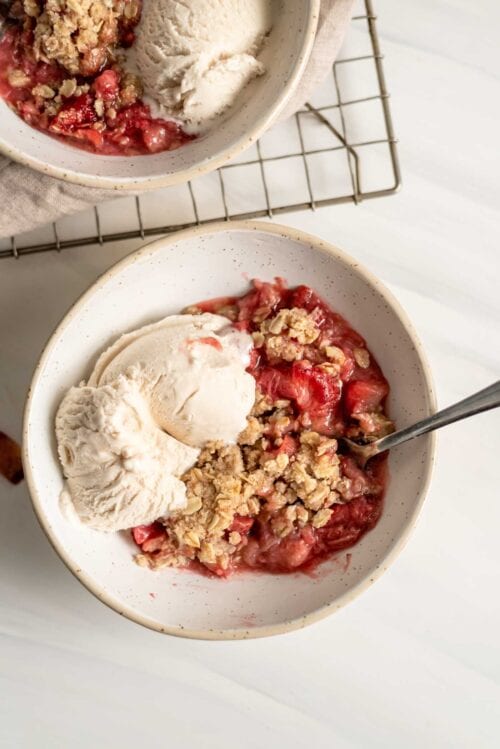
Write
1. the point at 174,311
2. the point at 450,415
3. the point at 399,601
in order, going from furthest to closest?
the point at 399,601 < the point at 174,311 < the point at 450,415

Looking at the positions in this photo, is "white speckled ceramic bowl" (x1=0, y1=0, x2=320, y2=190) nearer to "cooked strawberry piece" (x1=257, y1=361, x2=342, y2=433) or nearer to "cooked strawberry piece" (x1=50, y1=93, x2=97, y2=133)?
"cooked strawberry piece" (x1=50, y1=93, x2=97, y2=133)

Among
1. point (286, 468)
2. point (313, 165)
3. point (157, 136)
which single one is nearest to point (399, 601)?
point (286, 468)

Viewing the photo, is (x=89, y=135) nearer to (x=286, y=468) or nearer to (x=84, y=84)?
(x=84, y=84)

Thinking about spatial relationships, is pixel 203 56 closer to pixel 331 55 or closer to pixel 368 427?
pixel 331 55

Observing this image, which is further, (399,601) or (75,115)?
(399,601)

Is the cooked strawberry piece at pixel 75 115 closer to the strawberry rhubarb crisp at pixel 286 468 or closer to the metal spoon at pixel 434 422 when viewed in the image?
the strawberry rhubarb crisp at pixel 286 468

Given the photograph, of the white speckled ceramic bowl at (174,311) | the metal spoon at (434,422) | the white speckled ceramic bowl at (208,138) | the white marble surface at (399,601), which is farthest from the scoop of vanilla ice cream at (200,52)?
the metal spoon at (434,422)
